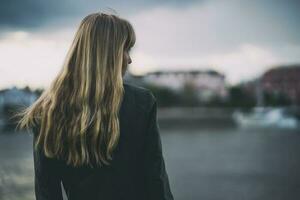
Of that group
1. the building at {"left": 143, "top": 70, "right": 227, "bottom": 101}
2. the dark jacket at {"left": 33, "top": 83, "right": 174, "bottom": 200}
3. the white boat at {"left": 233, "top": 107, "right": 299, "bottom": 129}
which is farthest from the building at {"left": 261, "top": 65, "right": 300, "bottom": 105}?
the dark jacket at {"left": 33, "top": 83, "right": 174, "bottom": 200}

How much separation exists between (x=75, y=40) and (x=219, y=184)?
272 inches

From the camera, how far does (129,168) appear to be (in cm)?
171

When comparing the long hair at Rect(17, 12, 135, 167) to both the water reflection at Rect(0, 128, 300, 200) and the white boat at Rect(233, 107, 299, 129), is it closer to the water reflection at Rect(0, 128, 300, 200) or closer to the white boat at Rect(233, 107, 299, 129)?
the water reflection at Rect(0, 128, 300, 200)

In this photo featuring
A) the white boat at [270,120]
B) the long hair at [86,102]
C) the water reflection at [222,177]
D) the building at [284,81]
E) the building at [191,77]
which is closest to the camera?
the long hair at [86,102]

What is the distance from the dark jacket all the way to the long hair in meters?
0.04

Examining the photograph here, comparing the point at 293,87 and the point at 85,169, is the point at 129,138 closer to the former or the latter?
the point at 85,169

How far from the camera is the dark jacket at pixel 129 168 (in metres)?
1.70

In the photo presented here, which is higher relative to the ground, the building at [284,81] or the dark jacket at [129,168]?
the dark jacket at [129,168]

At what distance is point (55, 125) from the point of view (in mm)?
1697

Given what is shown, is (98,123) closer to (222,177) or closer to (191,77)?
(222,177)

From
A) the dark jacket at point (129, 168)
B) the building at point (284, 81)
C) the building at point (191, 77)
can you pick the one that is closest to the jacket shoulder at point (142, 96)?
the dark jacket at point (129, 168)

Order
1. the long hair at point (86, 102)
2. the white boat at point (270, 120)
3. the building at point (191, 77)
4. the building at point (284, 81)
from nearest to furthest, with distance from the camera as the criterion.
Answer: the long hair at point (86, 102) → the white boat at point (270, 120) → the building at point (284, 81) → the building at point (191, 77)

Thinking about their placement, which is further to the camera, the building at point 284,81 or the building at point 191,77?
the building at point 191,77

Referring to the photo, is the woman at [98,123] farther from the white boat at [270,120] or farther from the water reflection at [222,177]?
the white boat at [270,120]
